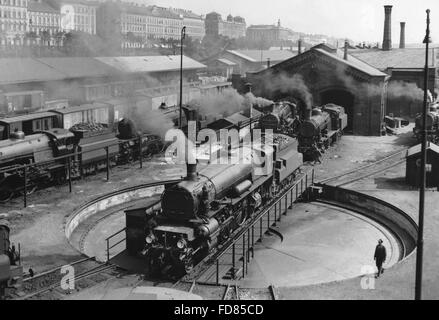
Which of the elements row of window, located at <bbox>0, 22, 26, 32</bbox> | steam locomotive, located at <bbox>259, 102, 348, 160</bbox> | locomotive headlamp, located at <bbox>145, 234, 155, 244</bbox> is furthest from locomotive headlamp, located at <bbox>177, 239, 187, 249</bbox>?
row of window, located at <bbox>0, 22, 26, 32</bbox>

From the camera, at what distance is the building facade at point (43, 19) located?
43325mm

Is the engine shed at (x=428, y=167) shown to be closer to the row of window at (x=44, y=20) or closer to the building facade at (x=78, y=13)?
the building facade at (x=78, y=13)

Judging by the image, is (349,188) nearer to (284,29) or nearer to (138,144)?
(138,144)

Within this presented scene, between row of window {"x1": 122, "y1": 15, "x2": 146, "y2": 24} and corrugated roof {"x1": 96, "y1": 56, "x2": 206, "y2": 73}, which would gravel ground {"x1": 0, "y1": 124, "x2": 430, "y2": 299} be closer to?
row of window {"x1": 122, "y1": 15, "x2": 146, "y2": 24}

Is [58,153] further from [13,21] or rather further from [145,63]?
[145,63]

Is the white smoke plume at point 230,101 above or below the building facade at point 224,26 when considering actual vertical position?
below

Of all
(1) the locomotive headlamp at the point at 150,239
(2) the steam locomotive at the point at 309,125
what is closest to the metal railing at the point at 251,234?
(1) the locomotive headlamp at the point at 150,239

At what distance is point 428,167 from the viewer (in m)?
24.9

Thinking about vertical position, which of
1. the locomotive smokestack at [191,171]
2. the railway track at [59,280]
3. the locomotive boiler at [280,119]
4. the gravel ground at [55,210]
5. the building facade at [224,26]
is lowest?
the railway track at [59,280]

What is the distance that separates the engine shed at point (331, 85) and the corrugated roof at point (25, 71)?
16.9 m

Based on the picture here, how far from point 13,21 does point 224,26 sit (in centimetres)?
8454

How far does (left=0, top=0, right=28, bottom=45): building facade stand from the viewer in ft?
133

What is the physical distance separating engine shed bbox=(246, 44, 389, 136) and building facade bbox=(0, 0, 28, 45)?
1992cm
